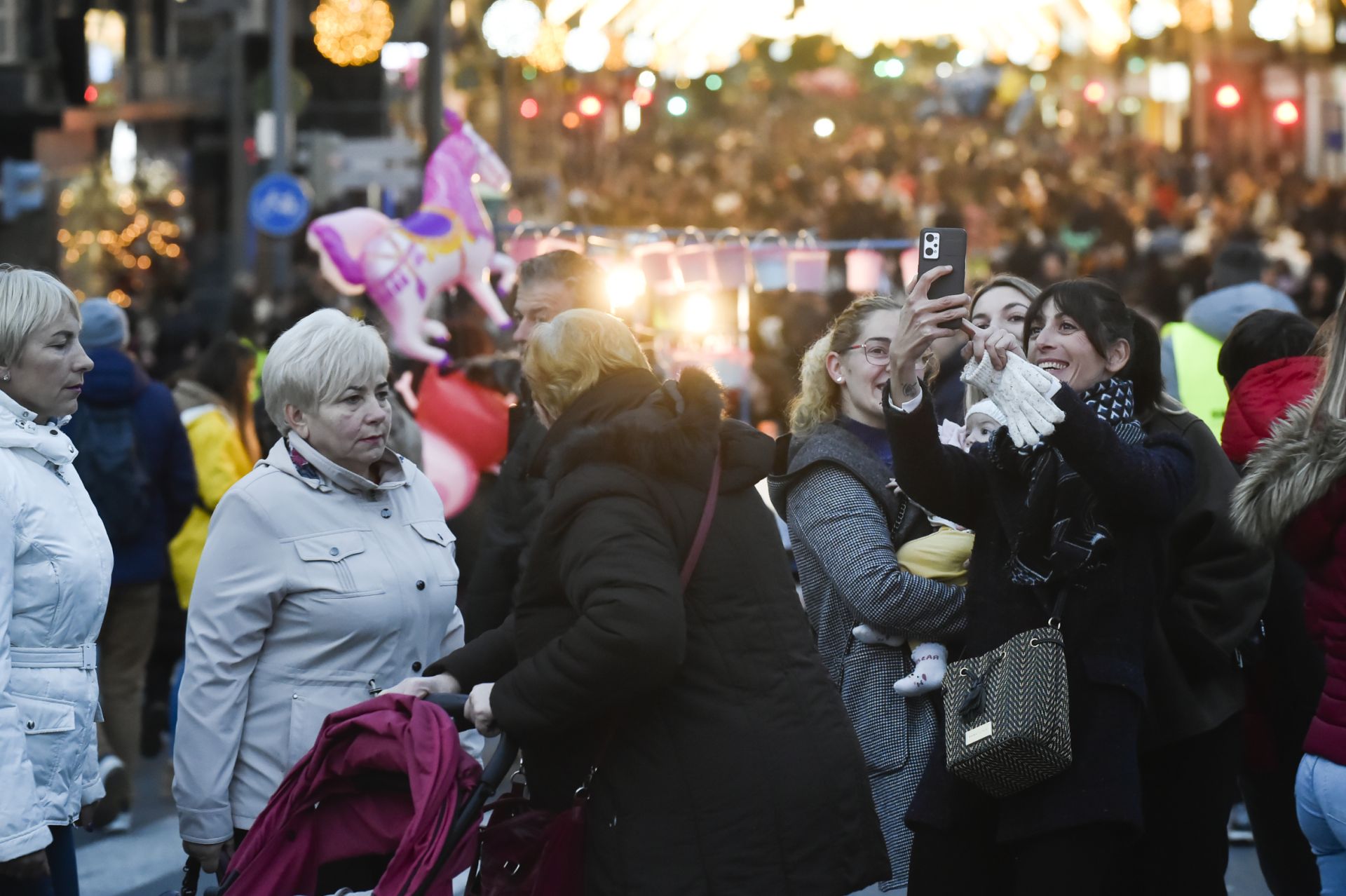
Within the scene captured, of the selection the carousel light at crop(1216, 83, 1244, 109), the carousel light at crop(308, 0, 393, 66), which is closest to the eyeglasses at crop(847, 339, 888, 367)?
the carousel light at crop(308, 0, 393, 66)

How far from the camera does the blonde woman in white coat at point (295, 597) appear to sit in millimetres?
4004

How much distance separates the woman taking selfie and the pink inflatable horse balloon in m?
4.59

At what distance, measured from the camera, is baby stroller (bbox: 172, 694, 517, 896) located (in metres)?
3.50

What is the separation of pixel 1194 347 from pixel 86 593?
16.3 feet

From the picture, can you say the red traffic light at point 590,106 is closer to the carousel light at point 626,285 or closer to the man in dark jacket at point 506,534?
the carousel light at point 626,285

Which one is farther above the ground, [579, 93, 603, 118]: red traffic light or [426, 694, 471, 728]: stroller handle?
[579, 93, 603, 118]: red traffic light

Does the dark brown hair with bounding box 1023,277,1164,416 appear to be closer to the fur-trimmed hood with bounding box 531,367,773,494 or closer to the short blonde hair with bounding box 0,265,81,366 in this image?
the fur-trimmed hood with bounding box 531,367,773,494

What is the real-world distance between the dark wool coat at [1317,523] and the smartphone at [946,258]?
0.78m

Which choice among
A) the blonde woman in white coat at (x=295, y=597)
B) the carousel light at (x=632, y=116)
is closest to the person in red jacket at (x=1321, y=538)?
the blonde woman in white coat at (x=295, y=597)

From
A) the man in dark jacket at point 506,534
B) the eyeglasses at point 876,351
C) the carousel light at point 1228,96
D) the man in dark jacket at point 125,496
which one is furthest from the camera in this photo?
the carousel light at point 1228,96

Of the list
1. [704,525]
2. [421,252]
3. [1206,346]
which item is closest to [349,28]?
[421,252]

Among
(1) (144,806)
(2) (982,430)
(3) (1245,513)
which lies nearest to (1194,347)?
(2) (982,430)

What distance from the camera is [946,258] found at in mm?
3916

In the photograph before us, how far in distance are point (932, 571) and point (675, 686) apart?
1.20 m
